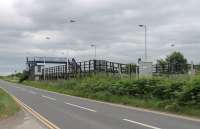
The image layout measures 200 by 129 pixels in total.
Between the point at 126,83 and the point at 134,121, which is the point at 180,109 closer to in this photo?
the point at 134,121

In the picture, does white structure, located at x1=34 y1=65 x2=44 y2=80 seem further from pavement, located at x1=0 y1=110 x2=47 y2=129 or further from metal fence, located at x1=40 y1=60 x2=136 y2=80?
pavement, located at x1=0 y1=110 x2=47 y2=129

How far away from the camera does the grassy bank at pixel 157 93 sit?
82.4 ft

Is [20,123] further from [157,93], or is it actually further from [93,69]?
[93,69]

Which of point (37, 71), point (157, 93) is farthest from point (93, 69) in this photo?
point (37, 71)

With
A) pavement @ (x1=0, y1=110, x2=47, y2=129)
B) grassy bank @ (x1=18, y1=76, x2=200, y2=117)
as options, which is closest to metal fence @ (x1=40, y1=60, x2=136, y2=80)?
grassy bank @ (x1=18, y1=76, x2=200, y2=117)

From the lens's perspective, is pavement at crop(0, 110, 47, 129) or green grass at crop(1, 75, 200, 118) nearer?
pavement at crop(0, 110, 47, 129)

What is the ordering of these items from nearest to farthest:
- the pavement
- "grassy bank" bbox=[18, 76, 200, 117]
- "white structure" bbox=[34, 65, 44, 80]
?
the pavement, "grassy bank" bbox=[18, 76, 200, 117], "white structure" bbox=[34, 65, 44, 80]

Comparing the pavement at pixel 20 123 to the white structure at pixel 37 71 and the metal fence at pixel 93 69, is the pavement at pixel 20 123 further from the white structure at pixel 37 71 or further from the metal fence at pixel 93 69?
the white structure at pixel 37 71

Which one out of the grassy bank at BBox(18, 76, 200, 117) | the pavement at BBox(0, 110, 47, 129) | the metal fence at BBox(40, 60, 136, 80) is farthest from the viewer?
the metal fence at BBox(40, 60, 136, 80)

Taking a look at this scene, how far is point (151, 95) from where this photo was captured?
30844mm

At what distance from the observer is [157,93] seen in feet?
99.1

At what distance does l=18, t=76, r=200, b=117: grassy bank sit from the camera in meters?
25.1

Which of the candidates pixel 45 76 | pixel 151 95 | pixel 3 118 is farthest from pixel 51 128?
pixel 45 76

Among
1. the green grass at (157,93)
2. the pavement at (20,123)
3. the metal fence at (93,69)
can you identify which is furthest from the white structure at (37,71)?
the pavement at (20,123)
